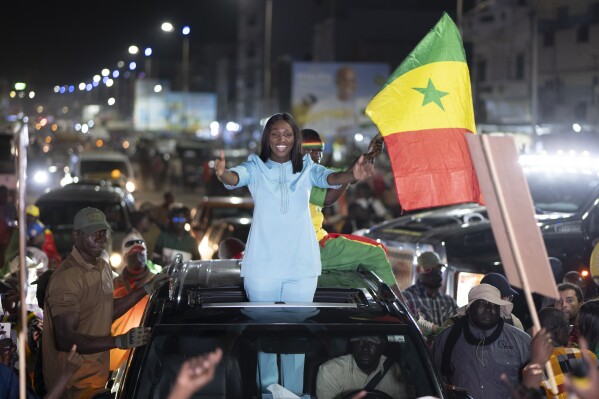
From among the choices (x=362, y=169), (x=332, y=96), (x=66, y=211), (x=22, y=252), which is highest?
(x=332, y=96)

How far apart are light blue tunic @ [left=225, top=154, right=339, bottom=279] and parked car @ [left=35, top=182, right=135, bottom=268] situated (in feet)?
36.4

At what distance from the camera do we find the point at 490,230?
1174 cm

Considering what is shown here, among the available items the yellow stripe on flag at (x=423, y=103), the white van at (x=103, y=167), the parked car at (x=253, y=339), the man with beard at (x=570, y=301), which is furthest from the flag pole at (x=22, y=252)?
the white van at (x=103, y=167)

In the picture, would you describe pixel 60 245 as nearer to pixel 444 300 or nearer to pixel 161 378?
pixel 444 300

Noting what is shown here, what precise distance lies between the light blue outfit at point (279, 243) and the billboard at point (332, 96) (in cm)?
3514

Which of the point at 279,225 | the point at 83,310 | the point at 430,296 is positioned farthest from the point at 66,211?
the point at 279,225

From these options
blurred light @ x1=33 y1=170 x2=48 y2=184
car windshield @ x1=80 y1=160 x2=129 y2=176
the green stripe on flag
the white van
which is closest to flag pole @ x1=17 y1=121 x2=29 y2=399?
the green stripe on flag

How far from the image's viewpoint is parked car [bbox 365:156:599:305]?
11.3 metres

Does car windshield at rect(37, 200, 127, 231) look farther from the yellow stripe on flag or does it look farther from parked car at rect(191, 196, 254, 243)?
the yellow stripe on flag

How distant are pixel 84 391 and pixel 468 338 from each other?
2.32 m

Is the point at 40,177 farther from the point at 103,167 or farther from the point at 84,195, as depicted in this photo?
the point at 84,195

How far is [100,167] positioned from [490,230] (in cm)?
2088

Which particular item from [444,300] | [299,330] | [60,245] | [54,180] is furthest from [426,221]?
[54,180]

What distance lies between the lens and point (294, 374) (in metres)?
5.50
